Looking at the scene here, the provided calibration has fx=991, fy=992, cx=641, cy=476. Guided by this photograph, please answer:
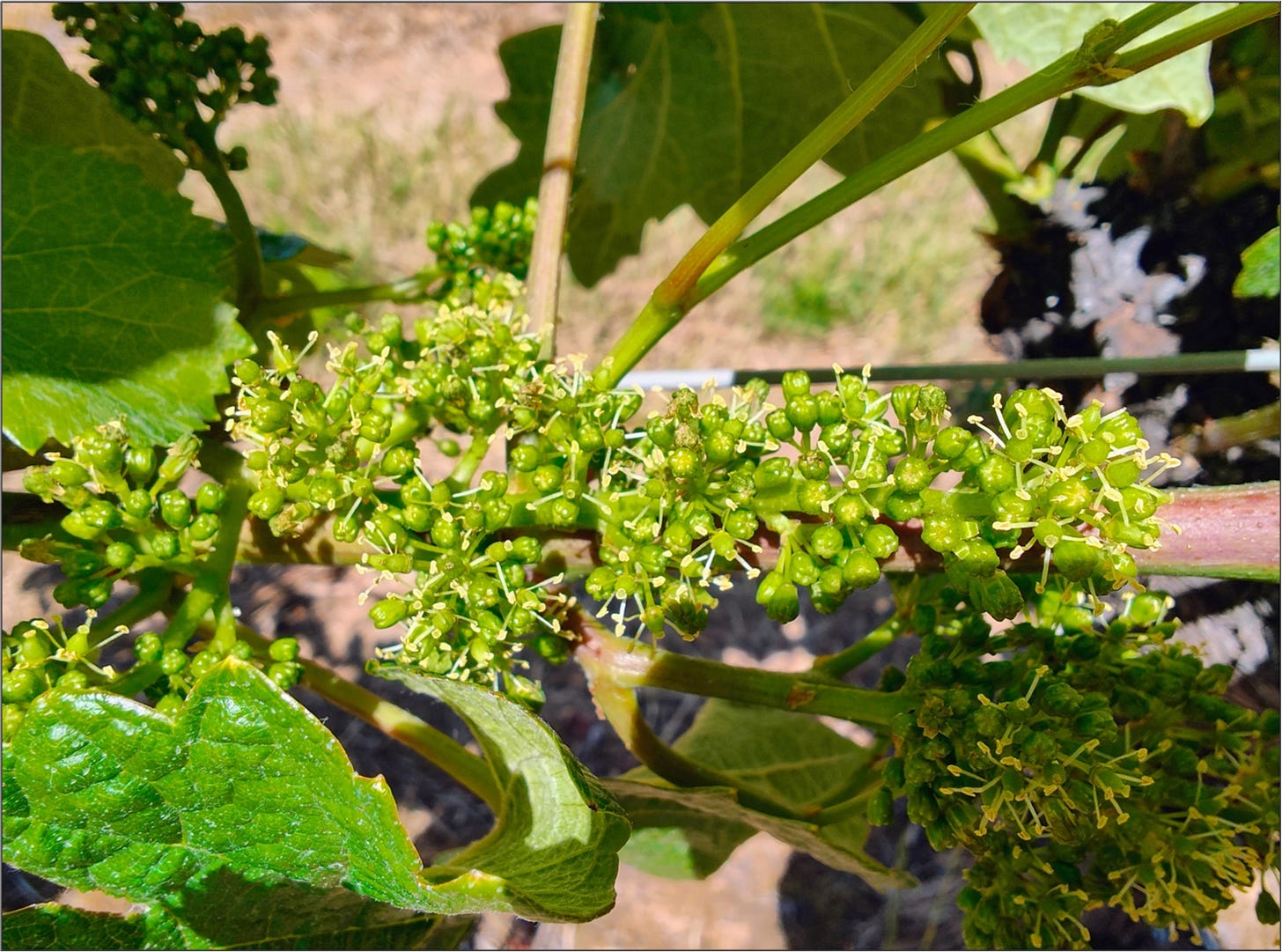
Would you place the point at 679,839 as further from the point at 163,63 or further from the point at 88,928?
the point at 163,63

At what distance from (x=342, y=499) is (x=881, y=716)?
72 cm

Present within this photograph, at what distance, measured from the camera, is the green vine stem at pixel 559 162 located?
4.70 ft

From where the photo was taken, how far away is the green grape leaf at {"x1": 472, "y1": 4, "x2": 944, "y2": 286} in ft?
6.57

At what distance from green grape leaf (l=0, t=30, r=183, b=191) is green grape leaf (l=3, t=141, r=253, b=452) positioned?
0.27 meters

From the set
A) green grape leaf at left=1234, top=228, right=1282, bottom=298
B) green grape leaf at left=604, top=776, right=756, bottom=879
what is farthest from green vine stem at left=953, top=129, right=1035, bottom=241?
green grape leaf at left=604, top=776, right=756, bottom=879

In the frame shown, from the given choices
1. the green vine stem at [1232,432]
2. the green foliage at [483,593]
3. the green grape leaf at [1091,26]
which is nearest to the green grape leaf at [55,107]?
the green foliage at [483,593]

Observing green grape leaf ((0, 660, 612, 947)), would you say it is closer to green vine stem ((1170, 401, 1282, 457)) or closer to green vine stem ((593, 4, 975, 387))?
green vine stem ((593, 4, 975, 387))

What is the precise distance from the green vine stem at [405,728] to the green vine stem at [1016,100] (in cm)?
78

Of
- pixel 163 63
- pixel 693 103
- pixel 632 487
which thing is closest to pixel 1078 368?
pixel 632 487

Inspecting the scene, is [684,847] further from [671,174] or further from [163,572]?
[671,174]

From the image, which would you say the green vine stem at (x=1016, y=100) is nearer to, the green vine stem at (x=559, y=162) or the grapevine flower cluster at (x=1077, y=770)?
the green vine stem at (x=559, y=162)

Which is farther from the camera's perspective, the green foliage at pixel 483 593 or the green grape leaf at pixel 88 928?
the green grape leaf at pixel 88 928

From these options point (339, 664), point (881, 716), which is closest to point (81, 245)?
point (881, 716)

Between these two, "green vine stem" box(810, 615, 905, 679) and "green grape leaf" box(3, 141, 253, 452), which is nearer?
"green grape leaf" box(3, 141, 253, 452)
